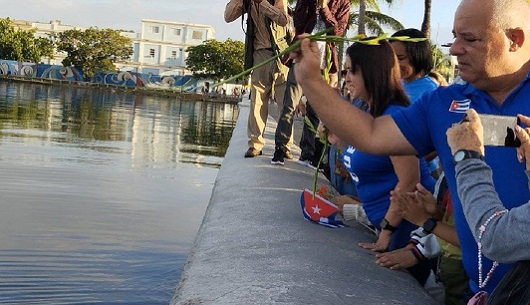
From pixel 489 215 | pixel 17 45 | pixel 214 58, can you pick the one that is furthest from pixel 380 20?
pixel 17 45

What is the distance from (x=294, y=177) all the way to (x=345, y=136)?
3.70 metres

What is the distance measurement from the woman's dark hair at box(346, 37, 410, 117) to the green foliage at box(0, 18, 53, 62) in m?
→ 94.3

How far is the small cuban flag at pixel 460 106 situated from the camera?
9.89 feet

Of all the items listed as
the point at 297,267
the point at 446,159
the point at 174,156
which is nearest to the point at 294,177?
the point at 297,267

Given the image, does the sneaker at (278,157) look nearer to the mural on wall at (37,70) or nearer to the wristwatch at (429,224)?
the wristwatch at (429,224)

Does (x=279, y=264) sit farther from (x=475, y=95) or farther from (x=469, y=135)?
(x=469, y=135)

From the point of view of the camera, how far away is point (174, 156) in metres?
14.5

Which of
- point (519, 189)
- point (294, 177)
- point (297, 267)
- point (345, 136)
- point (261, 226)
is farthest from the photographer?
point (294, 177)

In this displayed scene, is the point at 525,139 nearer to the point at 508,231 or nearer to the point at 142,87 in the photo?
the point at 508,231

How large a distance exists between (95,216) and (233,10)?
2.63 metres

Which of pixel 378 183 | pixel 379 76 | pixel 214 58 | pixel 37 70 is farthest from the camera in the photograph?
pixel 214 58

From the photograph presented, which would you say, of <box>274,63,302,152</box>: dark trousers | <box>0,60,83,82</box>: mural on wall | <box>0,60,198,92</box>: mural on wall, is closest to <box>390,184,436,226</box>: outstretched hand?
<box>274,63,302,152</box>: dark trousers

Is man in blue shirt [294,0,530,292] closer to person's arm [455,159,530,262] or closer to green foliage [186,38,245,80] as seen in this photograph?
person's arm [455,159,530,262]

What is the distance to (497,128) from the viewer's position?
8.57 feet
